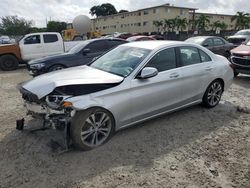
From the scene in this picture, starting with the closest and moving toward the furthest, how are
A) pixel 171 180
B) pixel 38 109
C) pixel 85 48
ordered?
1. pixel 171 180
2. pixel 38 109
3. pixel 85 48

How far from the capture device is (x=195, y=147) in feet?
13.5

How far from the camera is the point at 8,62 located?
1310 centimetres

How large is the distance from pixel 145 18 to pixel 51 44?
4767 centimetres

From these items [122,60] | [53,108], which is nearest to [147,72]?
[122,60]

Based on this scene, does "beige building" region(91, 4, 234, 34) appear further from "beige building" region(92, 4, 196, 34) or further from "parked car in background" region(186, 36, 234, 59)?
"parked car in background" region(186, 36, 234, 59)

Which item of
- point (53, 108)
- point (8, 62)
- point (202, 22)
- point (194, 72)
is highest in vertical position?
point (202, 22)

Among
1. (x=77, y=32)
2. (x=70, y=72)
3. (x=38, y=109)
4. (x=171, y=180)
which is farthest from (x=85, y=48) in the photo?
(x=77, y=32)

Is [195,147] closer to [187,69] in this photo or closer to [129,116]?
[129,116]

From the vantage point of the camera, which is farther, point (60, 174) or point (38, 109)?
point (38, 109)

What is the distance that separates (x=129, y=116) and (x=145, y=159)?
2.64ft

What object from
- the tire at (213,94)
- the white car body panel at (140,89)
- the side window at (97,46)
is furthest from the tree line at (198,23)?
the white car body panel at (140,89)

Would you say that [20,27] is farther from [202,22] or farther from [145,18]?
[202,22]

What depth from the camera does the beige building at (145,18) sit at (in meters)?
55.8

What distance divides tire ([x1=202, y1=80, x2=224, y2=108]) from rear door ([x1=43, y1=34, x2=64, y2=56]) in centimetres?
968
